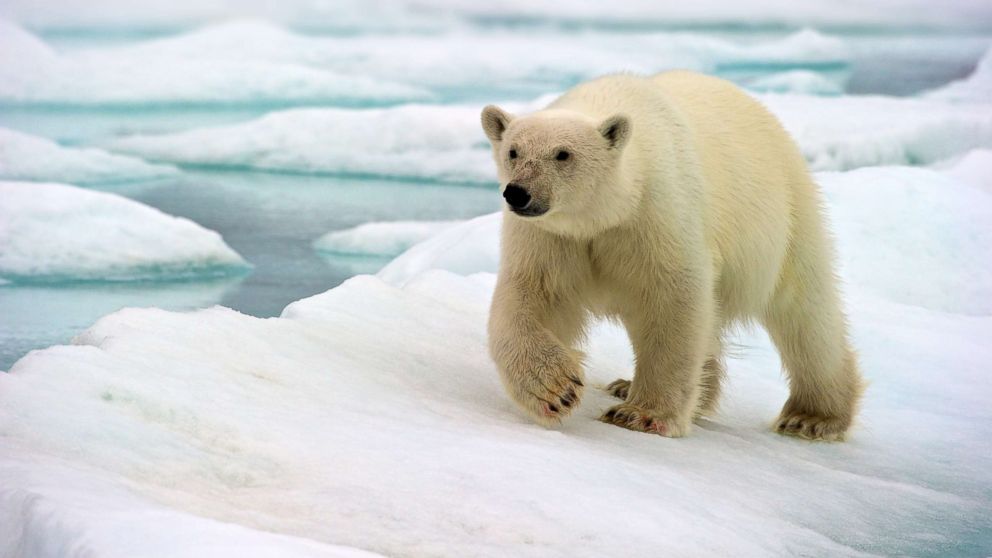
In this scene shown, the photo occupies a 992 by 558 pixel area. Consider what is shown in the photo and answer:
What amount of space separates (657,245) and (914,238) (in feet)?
12.9

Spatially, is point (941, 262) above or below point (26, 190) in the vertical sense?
above

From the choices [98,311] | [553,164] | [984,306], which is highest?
[553,164]

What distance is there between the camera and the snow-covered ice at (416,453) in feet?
8.21

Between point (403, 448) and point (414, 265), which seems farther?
point (414, 265)

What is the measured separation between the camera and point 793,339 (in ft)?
15.4

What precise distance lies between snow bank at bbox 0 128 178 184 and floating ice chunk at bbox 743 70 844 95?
725 cm

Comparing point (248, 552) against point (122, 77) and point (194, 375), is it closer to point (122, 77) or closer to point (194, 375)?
point (194, 375)

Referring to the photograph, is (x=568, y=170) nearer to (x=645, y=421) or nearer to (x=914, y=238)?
(x=645, y=421)

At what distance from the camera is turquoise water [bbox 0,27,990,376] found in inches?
301

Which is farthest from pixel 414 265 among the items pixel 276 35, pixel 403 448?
pixel 276 35

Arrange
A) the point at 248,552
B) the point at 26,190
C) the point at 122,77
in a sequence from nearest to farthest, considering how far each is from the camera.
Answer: the point at 248,552
the point at 26,190
the point at 122,77

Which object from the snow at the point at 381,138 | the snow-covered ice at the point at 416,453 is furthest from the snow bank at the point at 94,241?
the snow-covered ice at the point at 416,453

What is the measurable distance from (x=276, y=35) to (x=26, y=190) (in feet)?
19.1

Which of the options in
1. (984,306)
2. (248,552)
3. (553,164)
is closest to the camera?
(248,552)
